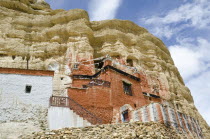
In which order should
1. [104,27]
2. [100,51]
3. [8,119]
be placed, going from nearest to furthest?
1. [8,119]
2. [100,51]
3. [104,27]

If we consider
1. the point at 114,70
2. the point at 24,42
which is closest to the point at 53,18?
the point at 24,42

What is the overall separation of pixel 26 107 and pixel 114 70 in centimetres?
664

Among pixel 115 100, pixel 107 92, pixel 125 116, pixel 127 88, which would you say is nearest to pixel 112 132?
pixel 125 116

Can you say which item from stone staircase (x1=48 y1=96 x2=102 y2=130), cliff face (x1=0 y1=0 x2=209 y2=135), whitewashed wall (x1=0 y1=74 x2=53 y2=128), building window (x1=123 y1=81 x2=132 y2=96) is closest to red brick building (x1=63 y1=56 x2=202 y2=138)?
building window (x1=123 y1=81 x2=132 y2=96)

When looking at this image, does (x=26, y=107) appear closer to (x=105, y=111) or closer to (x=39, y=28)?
(x=105, y=111)

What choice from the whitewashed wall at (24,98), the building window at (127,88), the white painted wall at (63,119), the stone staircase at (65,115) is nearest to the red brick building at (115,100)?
the building window at (127,88)

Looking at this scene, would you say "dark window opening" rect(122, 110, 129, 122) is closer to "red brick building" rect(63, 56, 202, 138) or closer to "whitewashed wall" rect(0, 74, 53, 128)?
"red brick building" rect(63, 56, 202, 138)

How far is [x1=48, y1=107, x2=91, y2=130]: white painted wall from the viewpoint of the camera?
11.7 m

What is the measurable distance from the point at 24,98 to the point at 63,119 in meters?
2.23

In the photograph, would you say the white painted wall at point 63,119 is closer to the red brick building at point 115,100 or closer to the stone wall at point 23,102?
the stone wall at point 23,102

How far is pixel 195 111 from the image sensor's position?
22953mm

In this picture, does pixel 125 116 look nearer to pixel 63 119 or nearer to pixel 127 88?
pixel 127 88

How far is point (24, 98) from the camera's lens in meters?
12.7

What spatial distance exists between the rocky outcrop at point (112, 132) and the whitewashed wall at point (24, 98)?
1.86m
